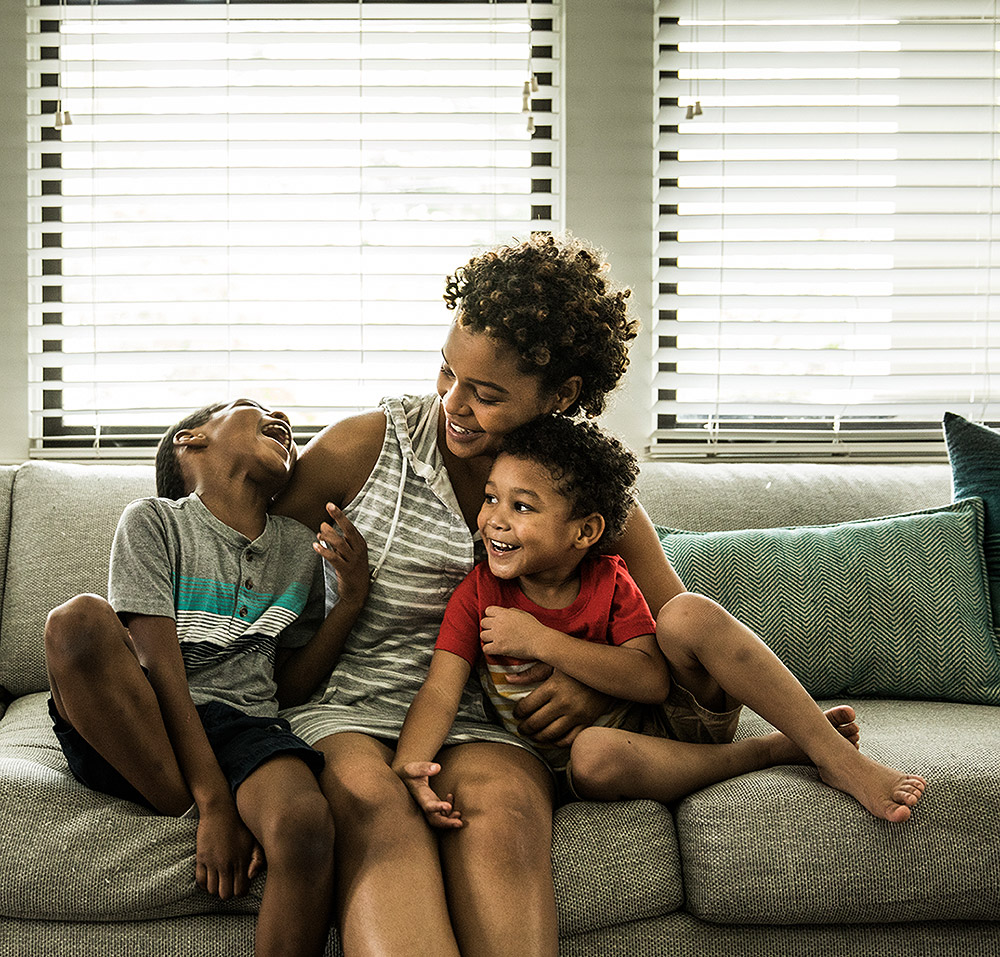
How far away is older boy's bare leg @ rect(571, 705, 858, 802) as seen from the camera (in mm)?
1347

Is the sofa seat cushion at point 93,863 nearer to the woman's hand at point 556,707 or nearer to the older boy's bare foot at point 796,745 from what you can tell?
the woman's hand at point 556,707

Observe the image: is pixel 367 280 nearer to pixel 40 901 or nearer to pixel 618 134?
pixel 618 134

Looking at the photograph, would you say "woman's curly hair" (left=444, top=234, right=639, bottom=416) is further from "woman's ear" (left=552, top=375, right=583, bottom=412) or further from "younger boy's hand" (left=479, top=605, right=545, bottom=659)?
Result: "younger boy's hand" (left=479, top=605, right=545, bottom=659)

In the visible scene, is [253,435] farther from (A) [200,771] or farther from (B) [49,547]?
(B) [49,547]

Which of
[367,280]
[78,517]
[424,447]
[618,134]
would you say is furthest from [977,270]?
[78,517]

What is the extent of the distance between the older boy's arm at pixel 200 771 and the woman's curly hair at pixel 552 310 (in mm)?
637

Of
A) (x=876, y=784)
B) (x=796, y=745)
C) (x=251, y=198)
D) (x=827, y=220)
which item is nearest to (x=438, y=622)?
(x=796, y=745)

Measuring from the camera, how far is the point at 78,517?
1.96 metres

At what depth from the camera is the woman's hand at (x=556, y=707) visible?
1.42 meters

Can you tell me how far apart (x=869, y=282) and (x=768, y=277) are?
0.27 m


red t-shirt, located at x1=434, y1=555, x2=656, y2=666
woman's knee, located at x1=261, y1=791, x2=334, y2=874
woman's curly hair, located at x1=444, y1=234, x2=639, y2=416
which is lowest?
woman's knee, located at x1=261, y1=791, x2=334, y2=874

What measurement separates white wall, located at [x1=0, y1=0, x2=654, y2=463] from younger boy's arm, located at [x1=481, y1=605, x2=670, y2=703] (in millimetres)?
1158

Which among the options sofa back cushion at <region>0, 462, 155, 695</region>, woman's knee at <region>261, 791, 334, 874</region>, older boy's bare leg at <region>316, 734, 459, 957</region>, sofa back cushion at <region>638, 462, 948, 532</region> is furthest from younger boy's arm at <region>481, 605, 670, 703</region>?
sofa back cushion at <region>0, 462, 155, 695</region>

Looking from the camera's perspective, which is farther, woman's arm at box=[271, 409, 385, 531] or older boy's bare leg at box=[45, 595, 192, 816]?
woman's arm at box=[271, 409, 385, 531]
